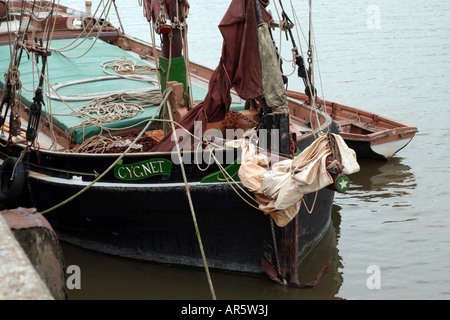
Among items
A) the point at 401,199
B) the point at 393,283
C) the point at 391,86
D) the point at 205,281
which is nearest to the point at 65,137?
the point at 205,281

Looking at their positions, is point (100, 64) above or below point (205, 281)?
above

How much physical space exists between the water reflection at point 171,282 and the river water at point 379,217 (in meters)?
0.01

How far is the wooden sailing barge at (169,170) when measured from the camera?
653 cm

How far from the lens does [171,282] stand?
710cm

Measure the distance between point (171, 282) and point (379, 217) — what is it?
3.43 meters

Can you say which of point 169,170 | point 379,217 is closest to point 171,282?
point 169,170

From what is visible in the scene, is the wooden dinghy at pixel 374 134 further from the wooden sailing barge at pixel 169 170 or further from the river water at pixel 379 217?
the wooden sailing barge at pixel 169 170

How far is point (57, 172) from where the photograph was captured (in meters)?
7.33

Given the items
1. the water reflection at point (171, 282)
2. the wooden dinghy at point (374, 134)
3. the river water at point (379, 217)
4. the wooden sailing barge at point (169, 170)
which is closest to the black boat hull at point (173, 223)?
the wooden sailing barge at point (169, 170)

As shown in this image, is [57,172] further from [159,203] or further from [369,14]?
[369,14]

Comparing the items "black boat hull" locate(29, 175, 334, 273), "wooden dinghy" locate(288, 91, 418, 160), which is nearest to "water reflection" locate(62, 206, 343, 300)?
"black boat hull" locate(29, 175, 334, 273)

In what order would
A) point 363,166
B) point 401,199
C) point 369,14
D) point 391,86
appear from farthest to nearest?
point 369,14, point 391,86, point 363,166, point 401,199

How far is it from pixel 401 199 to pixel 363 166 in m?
1.54

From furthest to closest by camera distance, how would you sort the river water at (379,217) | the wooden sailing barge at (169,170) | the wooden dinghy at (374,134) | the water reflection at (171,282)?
the wooden dinghy at (374,134) → the river water at (379,217) → the water reflection at (171,282) → the wooden sailing barge at (169,170)
